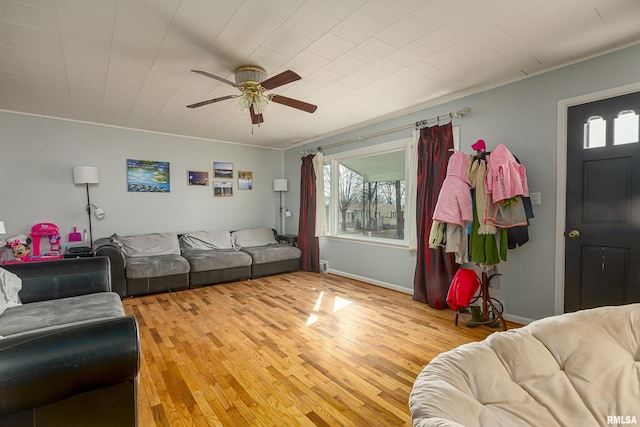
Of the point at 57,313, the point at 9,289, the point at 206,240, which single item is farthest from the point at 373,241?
the point at 9,289

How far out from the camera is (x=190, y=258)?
14.6ft

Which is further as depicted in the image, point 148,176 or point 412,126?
point 148,176

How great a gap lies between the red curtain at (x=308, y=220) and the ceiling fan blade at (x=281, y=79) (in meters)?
3.06

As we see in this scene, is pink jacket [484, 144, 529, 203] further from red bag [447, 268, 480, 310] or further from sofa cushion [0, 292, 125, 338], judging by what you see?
sofa cushion [0, 292, 125, 338]

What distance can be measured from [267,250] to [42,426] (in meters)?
3.87

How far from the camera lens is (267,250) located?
5090mm

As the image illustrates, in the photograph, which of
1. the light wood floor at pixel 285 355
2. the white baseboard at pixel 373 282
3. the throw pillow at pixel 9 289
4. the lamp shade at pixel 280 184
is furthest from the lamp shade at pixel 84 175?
the white baseboard at pixel 373 282

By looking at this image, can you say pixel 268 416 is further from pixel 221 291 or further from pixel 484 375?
pixel 221 291

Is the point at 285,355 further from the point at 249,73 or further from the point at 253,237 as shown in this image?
the point at 253,237

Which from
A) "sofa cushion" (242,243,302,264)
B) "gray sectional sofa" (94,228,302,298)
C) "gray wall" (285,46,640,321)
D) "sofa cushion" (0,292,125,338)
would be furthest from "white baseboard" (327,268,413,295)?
"sofa cushion" (0,292,125,338)

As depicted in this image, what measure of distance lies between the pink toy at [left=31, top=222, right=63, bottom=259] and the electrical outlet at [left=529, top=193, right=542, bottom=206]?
5.40m

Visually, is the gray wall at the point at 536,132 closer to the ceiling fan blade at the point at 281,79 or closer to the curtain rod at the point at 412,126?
the curtain rod at the point at 412,126

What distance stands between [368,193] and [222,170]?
2.76m

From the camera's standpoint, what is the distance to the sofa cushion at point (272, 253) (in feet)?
16.2
